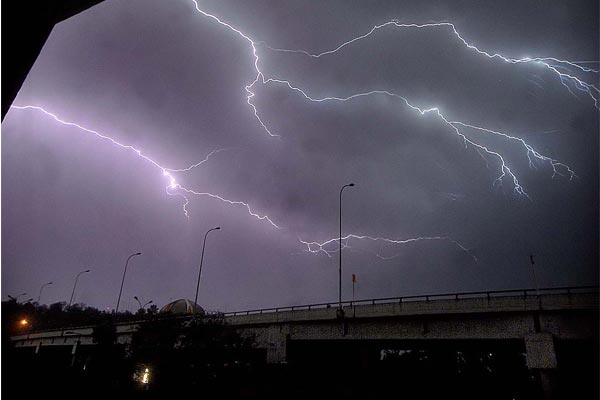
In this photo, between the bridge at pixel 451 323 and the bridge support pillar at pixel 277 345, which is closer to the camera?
the bridge at pixel 451 323

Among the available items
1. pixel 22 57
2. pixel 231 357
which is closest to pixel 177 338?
pixel 231 357

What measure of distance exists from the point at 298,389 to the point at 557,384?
1261 cm

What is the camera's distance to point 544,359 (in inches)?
714

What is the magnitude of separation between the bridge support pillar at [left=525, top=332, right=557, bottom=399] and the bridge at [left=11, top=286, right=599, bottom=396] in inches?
1.7

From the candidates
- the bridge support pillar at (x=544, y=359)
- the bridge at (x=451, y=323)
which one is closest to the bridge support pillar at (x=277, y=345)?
the bridge at (x=451, y=323)

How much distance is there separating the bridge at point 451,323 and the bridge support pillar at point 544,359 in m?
0.04

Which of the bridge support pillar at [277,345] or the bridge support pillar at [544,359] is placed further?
the bridge support pillar at [277,345]

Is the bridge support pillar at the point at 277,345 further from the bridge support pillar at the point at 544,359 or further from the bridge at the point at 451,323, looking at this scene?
the bridge support pillar at the point at 544,359

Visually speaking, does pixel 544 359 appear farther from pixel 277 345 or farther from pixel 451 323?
pixel 277 345

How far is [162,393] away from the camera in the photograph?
1731cm

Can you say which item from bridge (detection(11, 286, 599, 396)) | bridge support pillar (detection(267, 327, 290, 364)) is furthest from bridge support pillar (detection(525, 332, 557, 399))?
bridge support pillar (detection(267, 327, 290, 364))

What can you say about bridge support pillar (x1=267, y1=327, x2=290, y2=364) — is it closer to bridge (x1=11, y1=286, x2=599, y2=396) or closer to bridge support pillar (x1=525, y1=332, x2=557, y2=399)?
bridge (x1=11, y1=286, x2=599, y2=396)

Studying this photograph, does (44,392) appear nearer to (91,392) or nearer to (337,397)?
(91,392)

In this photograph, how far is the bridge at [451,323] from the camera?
18.0 meters
